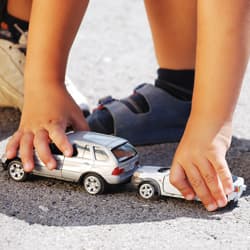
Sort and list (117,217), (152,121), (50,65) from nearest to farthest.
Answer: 1. (117,217)
2. (50,65)
3. (152,121)

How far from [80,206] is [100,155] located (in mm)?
102

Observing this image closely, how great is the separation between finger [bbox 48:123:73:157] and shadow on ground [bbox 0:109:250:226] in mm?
84

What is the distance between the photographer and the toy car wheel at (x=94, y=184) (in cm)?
142

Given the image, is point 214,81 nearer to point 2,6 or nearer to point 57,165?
point 57,165

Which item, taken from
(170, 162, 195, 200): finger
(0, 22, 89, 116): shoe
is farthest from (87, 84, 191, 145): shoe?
(170, 162, 195, 200): finger

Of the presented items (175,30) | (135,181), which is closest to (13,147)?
(135,181)

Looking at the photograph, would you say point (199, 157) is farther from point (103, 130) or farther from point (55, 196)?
point (103, 130)

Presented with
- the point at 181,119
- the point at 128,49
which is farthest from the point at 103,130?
the point at 128,49

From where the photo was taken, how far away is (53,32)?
160 cm

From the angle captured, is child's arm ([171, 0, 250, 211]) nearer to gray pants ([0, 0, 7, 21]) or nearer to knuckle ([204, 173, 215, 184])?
knuckle ([204, 173, 215, 184])

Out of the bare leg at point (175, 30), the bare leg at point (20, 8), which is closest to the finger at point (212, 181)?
the bare leg at point (175, 30)

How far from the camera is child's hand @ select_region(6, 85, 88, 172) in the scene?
4.75 feet

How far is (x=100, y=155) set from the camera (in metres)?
1.42

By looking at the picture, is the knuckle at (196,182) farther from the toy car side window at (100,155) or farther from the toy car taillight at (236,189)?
the toy car side window at (100,155)
